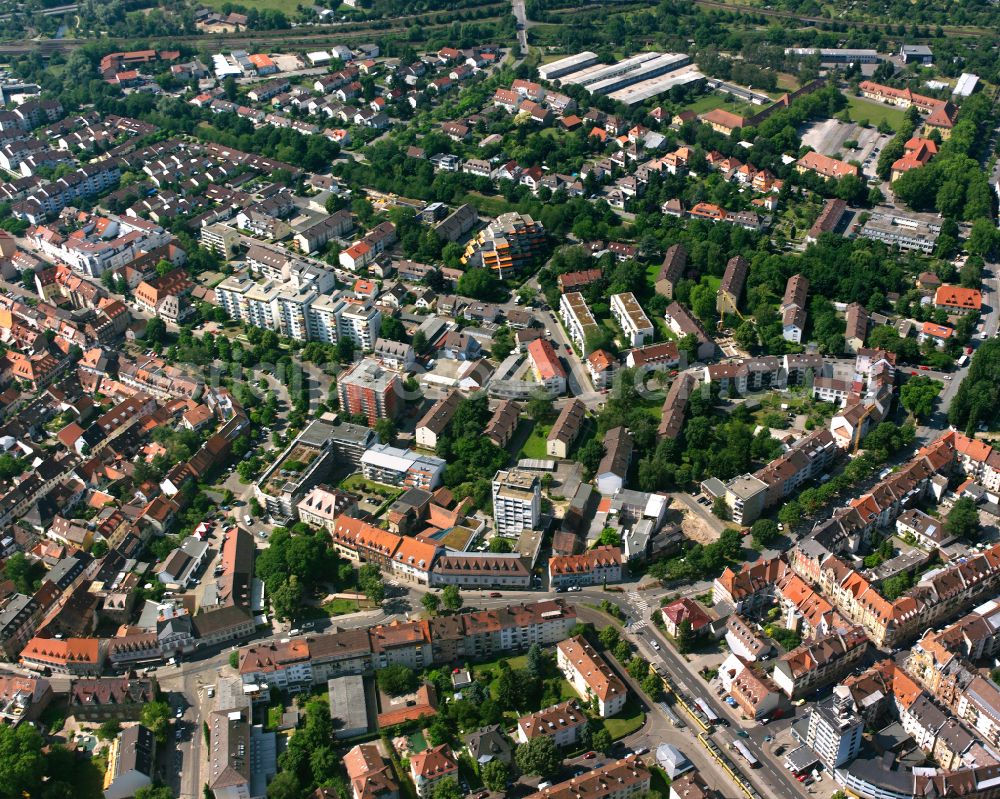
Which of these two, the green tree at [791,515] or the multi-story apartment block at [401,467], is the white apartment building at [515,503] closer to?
the multi-story apartment block at [401,467]

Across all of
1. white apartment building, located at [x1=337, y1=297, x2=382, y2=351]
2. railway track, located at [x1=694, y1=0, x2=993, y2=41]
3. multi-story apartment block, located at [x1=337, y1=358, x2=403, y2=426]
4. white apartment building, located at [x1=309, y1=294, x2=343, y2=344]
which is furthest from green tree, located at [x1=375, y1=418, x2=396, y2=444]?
railway track, located at [x1=694, y1=0, x2=993, y2=41]

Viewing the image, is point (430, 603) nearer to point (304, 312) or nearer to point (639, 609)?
point (639, 609)

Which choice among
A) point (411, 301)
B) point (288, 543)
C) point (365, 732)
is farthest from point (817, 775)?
point (411, 301)

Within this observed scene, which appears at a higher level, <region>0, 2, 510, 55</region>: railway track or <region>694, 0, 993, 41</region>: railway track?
<region>0, 2, 510, 55</region>: railway track

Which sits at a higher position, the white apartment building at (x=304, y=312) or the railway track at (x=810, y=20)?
the railway track at (x=810, y=20)

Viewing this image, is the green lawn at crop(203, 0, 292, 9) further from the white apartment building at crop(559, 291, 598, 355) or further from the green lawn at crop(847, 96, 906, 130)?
the white apartment building at crop(559, 291, 598, 355)

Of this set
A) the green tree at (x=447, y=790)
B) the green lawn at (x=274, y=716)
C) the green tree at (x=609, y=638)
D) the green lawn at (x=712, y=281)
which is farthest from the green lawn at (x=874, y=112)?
the green lawn at (x=274, y=716)
